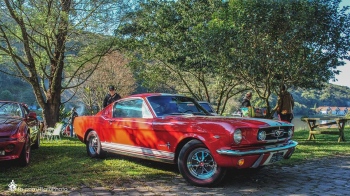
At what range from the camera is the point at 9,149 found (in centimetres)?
559

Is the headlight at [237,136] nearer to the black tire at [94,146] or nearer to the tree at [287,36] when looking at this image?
the black tire at [94,146]

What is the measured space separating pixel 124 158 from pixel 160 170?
142 cm

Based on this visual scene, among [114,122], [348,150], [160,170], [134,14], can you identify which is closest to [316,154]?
[348,150]

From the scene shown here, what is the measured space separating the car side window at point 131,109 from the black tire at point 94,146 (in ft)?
2.73

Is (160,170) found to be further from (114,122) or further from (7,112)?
(7,112)

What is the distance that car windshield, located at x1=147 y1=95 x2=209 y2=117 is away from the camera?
6.04 meters

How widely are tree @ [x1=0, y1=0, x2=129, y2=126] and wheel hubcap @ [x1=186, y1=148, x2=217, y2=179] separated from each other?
7.66m

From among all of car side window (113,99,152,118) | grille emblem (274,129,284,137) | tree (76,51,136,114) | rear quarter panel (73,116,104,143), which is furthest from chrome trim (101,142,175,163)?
tree (76,51,136,114)

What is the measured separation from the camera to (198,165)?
5.00 meters

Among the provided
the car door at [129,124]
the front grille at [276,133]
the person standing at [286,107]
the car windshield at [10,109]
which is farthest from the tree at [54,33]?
the front grille at [276,133]

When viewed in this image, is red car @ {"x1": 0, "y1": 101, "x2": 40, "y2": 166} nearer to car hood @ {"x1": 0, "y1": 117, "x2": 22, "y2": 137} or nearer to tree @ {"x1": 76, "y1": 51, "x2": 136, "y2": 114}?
car hood @ {"x1": 0, "y1": 117, "x2": 22, "y2": 137}

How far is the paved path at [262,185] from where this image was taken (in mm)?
4574

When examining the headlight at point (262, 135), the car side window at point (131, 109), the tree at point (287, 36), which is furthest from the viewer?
the tree at point (287, 36)

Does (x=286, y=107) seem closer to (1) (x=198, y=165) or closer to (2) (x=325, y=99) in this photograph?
(1) (x=198, y=165)
